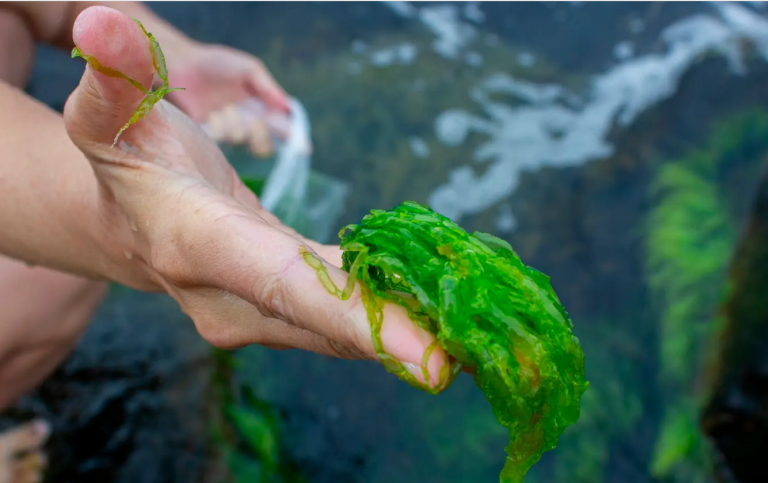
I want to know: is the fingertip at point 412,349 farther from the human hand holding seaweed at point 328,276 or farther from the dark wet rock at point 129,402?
the dark wet rock at point 129,402

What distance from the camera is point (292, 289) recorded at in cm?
132

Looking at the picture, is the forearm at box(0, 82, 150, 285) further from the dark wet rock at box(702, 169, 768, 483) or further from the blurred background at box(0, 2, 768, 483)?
the dark wet rock at box(702, 169, 768, 483)

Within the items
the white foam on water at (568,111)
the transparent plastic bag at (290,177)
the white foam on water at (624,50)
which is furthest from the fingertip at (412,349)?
the white foam on water at (624,50)

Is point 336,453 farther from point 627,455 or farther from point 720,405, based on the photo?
point 720,405

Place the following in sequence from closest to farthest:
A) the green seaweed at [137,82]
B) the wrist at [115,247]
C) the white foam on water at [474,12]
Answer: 1. the green seaweed at [137,82]
2. the wrist at [115,247]
3. the white foam on water at [474,12]

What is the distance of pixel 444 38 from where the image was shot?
601 cm

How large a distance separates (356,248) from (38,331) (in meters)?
2.16

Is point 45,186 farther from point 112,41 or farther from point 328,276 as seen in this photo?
point 328,276

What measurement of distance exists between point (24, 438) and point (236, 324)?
256 cm

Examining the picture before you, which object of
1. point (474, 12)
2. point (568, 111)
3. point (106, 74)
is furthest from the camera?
point (474, 12)

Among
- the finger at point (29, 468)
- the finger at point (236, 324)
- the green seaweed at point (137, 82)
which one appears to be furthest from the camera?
the finger at point (29, 468)

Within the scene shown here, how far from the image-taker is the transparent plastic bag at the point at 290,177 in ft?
11.5

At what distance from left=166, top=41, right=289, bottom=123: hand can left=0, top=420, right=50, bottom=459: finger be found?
2.10 m

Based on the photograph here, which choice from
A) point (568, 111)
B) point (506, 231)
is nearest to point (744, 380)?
point (506, 231)
